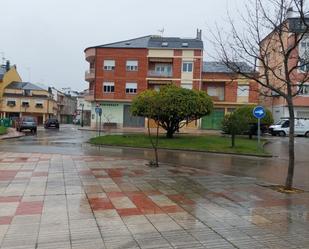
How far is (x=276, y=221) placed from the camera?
21.4ft

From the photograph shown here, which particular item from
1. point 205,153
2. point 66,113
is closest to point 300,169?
point 205,153

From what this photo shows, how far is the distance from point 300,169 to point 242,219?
347 inches

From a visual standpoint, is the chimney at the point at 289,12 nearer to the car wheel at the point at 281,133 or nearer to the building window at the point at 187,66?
the car wheel at the point at 281,133

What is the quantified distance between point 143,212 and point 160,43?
49101 mm

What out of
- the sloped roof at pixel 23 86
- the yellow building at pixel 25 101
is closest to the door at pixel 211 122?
the yellow building at pixel 25 101

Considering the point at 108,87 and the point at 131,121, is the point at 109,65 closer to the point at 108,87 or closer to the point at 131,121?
the point at 108,87

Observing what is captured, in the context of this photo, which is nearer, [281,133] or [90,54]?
[281,133]

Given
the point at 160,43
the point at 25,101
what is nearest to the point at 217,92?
the point at 160,43

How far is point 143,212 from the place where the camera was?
22.8 feet

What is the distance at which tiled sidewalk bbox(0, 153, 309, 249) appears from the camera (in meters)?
5.45

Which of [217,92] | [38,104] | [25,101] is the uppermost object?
[217,92]

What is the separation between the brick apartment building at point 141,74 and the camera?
53.8 m

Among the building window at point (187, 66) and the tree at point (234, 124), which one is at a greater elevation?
the building window at point (187, 66)

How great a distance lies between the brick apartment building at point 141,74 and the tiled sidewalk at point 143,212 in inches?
1697
